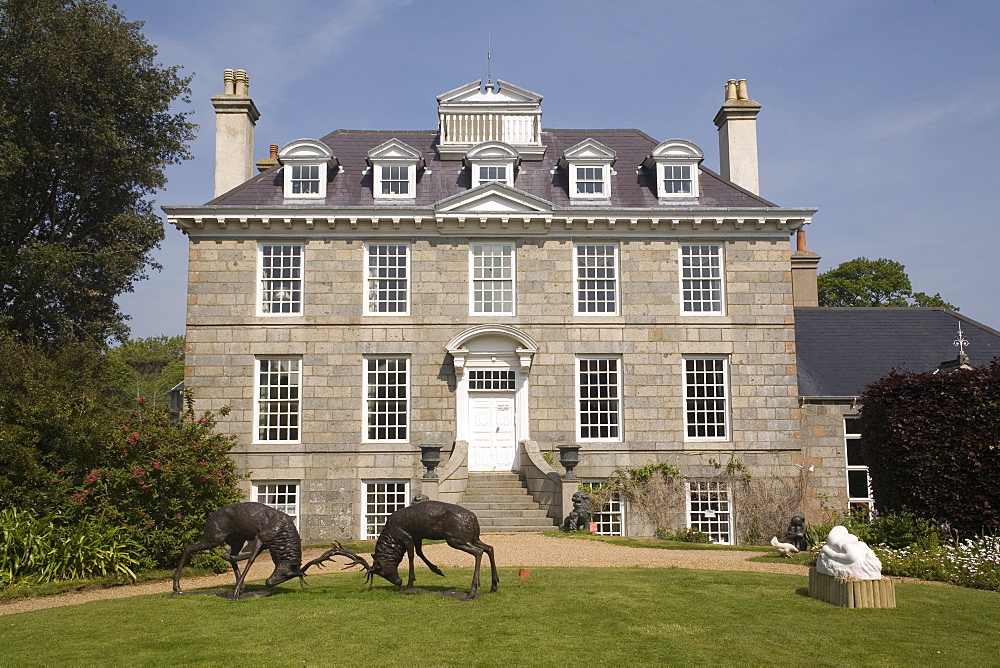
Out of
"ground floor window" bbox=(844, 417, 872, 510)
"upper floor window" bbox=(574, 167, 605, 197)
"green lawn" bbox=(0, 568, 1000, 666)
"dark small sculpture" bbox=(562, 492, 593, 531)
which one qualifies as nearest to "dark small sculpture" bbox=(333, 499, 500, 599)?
"green lawn" bbox=(0, 568, 1000, 666)

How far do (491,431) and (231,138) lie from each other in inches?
440

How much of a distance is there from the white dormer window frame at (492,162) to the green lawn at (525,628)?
14.2m

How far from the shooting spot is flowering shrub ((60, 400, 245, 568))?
47.1 feet

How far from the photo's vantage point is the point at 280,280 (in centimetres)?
2281

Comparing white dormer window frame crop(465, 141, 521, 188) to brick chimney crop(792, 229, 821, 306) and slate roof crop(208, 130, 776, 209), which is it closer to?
slate roof crop(208, 130, 776, 209)

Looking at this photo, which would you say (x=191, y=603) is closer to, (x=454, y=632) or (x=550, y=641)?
(x=454, y=632)

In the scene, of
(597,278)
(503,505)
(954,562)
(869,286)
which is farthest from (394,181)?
(869,286)

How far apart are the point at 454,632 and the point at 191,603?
3.91 metres

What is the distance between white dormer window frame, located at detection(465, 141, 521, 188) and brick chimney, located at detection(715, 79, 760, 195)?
635 centimetres

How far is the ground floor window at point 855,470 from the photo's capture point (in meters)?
22.8

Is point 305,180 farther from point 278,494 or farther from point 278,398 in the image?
point 278,494

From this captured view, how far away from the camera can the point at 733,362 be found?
22766mm

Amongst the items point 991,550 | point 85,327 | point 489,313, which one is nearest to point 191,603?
point 991,550

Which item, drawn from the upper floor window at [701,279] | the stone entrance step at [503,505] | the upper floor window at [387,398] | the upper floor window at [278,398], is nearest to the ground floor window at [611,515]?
the stone entrance step at [503,505]
